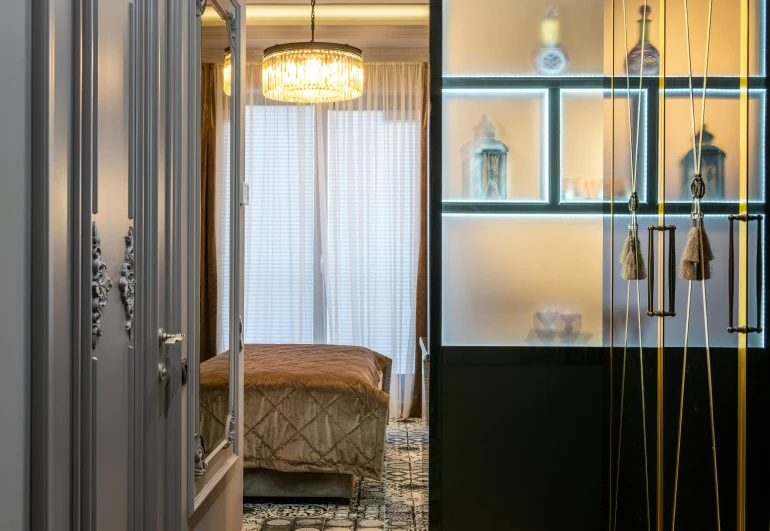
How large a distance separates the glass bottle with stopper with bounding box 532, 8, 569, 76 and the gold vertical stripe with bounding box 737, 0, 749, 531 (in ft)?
3.82

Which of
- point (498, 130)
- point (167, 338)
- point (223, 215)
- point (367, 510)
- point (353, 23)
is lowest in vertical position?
point (367, 510)

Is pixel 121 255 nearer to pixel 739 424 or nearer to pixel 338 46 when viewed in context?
pixel 739 424

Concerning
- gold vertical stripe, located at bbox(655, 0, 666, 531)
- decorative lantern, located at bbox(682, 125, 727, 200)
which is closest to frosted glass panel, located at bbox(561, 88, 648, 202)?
gold vertical stripe, located at bbox(655, 0, 666, 531)

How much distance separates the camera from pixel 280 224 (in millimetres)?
5645

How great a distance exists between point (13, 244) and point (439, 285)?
1.58m

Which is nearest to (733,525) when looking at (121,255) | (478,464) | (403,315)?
(478,464)

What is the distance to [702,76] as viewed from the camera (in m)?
1.62

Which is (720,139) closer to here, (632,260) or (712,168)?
(712,168)

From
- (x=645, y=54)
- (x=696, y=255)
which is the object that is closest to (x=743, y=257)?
(x=696, y=255)

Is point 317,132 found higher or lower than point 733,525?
higher

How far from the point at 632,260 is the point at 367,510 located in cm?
197

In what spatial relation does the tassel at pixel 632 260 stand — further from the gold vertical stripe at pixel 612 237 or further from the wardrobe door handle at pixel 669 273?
the gold vertical stripe at pixel 612 237

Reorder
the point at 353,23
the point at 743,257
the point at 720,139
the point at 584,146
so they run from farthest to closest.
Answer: the point at 353,23
the point at 584,146
the point at 720,139
the point at 743,257

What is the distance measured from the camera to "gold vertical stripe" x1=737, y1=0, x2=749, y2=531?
142 cm
